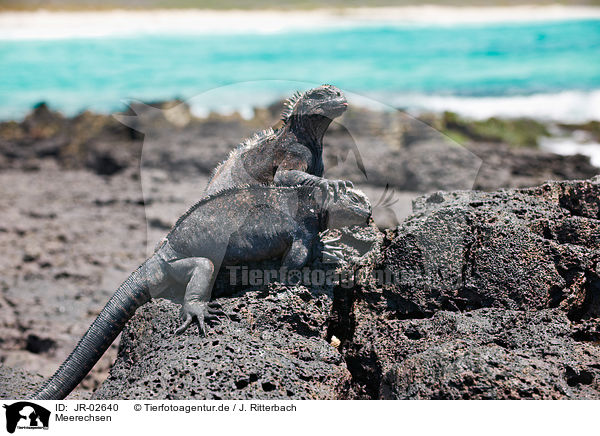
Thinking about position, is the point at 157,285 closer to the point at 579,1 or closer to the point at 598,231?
the point at 598,231

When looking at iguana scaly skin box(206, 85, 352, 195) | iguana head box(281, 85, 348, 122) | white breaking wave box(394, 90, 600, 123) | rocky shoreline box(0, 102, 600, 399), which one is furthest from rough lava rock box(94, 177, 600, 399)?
white breaking wave box(394, 90, 600, 123)

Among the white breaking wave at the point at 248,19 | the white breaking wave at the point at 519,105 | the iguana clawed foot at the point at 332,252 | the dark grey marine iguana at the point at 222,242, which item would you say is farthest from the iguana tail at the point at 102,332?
the white breaking wave at the point at 248,19

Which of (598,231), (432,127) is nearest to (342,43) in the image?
(432,127)

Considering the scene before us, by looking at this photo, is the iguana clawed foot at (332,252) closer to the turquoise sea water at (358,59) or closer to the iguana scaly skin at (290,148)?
the iguana scaly skin at (290,148)

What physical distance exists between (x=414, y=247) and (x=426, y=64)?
700 inches

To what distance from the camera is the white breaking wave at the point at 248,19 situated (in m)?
13.7

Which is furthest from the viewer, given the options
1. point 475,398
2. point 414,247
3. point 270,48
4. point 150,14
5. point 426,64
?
point 426,64

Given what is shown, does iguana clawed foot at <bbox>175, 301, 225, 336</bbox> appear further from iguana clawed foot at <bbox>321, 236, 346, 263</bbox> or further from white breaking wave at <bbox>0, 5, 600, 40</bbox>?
white breaking wave at <bbox>0, 5, 600, 40</bbox>

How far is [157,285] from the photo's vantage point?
3.30 metres

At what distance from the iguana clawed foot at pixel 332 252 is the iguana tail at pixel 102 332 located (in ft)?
3.47

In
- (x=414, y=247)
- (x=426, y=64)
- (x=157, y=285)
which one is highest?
→ (x=426, y=64)
